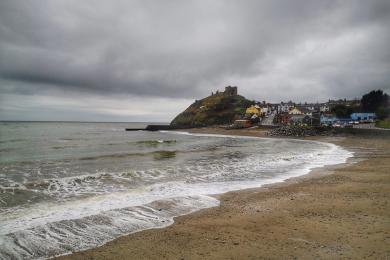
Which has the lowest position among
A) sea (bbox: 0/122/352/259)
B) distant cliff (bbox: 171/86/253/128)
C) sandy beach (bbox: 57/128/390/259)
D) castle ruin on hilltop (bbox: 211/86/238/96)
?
sea (bbox: 0/122/352/259)

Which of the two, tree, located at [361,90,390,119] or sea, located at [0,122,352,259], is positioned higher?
tree, located at [361,90,390,119]

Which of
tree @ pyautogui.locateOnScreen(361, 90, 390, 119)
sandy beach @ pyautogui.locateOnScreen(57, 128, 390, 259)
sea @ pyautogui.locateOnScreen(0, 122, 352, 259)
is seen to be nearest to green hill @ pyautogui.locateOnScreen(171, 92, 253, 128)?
tree @ pyautogui.locateOnScreen(361, 90, 390, 119)

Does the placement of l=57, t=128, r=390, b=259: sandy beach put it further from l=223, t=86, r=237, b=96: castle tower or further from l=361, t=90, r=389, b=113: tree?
l=223, t=86, r=237, b=96: castle tower

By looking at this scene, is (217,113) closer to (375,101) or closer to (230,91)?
(230,91)

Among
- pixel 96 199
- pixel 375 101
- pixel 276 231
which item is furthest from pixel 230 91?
pixel 276 231

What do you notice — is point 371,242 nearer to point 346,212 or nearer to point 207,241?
point 346,212

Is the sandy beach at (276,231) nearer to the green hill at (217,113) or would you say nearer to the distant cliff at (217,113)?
the distant cliff at (217,113)

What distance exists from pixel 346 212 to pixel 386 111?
108272 millimetres

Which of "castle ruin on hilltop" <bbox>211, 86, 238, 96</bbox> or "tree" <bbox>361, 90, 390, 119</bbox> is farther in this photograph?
"castle ruin on hilltop" <bbox>211, 86, 238, 96</bbox>

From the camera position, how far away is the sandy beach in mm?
7121

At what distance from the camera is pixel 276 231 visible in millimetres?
8531

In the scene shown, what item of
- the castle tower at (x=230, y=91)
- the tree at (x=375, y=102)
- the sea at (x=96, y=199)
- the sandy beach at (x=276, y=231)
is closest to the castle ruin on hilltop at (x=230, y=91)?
the castle tower at (x=230, y=91)

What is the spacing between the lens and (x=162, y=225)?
31.0 ft

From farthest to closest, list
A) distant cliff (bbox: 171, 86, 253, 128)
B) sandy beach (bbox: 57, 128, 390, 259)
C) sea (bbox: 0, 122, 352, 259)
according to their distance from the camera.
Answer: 1. distant cliff (bbox: 171, 86, 253, 128)
2. sea (bbox: 0, 122, 352, 259)
3. sandy beach (bbox: 57, 128, 390, 259)
